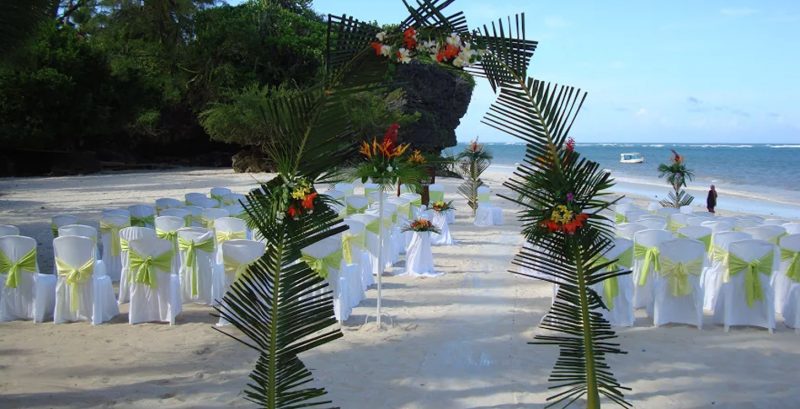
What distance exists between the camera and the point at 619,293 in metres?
7.09

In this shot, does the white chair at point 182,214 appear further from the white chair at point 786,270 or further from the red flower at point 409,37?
the white chair at point 786,270

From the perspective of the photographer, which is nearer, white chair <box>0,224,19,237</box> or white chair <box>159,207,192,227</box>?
white chair <box>0,224,19,237</box>

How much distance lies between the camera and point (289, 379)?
346 cm

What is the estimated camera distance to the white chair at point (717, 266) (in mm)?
7285

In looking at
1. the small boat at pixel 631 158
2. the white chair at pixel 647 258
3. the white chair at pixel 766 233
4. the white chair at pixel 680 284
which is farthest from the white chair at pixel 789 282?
Result: the small boat at pixel 631 158

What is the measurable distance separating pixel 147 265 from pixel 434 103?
32806mm

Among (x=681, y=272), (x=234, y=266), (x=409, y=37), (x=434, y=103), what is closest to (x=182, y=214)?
(x=234, y=266)

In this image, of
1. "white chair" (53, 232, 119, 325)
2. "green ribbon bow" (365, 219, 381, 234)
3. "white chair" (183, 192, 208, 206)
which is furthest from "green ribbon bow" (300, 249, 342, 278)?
"white chair" (183, 192, 208, 206)

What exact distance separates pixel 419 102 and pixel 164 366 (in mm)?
32941

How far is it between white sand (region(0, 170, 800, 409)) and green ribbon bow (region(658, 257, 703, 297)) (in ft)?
1.26

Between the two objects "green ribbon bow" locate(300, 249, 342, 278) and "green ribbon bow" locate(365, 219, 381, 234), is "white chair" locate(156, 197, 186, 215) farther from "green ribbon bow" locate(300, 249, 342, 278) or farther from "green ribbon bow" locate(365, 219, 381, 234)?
"green ribbon bow" locate(300, 249, 342, 278)

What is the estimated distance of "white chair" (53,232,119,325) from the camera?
22.2ft

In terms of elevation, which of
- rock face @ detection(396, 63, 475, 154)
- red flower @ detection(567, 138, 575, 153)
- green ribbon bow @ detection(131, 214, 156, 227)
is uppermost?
rock face @ detection(396, 63, 475, 154)

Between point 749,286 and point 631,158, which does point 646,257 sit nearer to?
point 749,286
